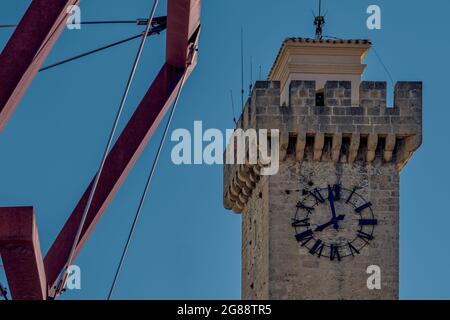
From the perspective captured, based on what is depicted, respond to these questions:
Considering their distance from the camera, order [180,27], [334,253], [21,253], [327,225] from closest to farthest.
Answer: [21,253] → [180,27] → [334,253] → [327,225]

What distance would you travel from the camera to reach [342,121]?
118 feet

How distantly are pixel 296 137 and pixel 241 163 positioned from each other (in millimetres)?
2499

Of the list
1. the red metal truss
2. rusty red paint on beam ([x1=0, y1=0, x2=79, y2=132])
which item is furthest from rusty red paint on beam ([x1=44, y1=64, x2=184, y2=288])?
rusty red paint on beam ([x1=0, y1=0, x2=79, y2=132])

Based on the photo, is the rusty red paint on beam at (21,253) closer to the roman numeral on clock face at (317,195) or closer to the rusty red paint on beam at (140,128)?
the rusty red paint on beam at (140,128)

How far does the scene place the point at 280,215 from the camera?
35.9 m

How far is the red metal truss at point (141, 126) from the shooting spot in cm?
2108

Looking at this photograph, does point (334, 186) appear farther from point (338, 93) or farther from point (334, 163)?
point (338, 93)

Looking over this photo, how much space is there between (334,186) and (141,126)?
14.2 metres

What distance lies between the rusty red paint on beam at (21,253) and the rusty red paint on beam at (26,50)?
45.7 inches

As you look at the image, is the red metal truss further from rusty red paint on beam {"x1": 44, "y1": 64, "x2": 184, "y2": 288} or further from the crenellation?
the crenellation

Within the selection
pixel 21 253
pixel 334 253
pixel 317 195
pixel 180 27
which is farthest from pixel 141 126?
pixel 334 253

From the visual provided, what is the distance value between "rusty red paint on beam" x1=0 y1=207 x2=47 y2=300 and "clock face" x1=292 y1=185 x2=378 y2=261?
17125 mm

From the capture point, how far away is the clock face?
→ 118 feet
